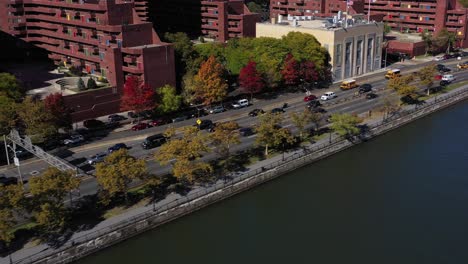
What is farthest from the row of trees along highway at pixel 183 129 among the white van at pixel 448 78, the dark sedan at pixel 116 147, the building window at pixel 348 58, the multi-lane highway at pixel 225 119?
the white van at pixel 448 78

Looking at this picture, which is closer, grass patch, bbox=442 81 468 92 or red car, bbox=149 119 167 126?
red car, bbox=149 119 167 126

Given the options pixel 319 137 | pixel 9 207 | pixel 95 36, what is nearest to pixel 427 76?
pixel 319 137

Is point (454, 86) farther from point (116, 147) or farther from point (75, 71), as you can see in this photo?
point (75, 71)

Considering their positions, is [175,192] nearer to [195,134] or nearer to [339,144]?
[195,134]

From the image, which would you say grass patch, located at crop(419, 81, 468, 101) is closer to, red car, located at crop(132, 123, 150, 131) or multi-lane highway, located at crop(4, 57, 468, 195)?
multi-lane highway, located at crop(4, 57, 468, 195)

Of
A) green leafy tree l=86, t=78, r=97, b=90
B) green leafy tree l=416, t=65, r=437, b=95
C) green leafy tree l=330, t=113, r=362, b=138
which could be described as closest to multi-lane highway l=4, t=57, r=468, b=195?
green leafy tree l=416, t=65, r=437, b=95

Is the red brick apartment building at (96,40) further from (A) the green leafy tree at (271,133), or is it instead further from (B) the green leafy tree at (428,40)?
(B) the green leafy tree at (428,40)

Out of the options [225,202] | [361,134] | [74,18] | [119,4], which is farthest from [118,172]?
[74,18]
